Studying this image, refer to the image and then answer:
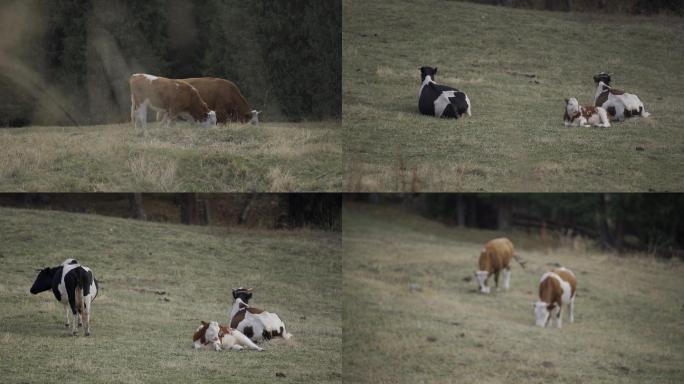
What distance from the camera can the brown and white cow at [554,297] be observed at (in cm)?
1669

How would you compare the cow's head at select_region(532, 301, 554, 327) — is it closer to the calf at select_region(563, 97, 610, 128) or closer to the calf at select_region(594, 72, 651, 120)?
the calf at select_region(563, 97, 610, 128)

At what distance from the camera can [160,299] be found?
48.4 ft

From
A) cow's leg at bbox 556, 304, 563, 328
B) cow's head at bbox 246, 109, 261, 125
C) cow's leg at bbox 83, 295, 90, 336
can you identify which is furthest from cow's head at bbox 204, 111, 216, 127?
cow's leg at bbox 556, 304, 563, 328

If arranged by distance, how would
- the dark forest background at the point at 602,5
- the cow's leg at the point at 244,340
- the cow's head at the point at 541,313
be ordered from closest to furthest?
the cow's leg at the point at 244,340
the dark forest background at the point at 602,5
the cow's head at the point at 541,313

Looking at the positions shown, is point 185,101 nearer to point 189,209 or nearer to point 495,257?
point 189,209

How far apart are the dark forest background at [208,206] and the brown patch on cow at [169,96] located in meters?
1.26

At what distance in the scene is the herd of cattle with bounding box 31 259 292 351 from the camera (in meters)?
13.2

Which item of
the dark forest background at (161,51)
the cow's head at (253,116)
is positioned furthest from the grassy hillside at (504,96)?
the cow's head at (253,116)

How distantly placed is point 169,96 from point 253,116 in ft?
4.19

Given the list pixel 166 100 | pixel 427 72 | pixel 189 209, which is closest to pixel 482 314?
pixel 427 72

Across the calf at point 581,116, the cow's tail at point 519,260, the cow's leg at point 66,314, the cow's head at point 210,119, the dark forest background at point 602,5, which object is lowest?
the cow's tail at point 519,260

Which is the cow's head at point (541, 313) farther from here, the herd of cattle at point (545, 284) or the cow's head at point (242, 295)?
the cow's head at point (242, 295)

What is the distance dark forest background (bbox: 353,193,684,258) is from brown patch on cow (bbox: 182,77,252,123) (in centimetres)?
590

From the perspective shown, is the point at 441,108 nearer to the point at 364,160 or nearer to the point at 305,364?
the point at 364,160
